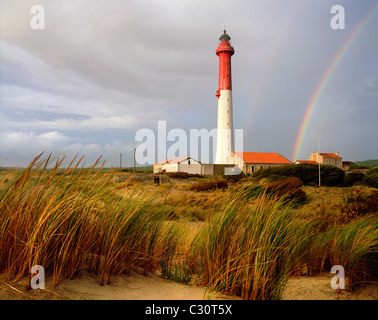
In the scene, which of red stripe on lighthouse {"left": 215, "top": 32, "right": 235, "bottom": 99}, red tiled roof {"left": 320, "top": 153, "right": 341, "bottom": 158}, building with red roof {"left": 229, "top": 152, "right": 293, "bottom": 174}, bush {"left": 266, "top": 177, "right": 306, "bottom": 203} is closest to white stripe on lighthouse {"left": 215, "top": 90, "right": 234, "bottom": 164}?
red stripe on lighthouse {"left": 215, "top": 32, "right": 235, "bottom": 99}

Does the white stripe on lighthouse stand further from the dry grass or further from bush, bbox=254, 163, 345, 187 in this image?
the dry grass

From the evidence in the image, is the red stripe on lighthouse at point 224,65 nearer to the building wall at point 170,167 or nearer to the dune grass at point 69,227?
the building wall at point 170,167

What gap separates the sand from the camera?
2.56 m

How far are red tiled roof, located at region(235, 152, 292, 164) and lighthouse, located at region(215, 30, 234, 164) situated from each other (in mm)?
2977

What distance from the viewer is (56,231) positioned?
2.89 meters

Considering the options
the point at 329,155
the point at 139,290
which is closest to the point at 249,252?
the point at 139,290

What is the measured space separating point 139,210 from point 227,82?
3596cm

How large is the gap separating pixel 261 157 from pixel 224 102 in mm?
11709

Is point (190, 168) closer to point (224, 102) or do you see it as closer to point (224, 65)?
point (224, 102)

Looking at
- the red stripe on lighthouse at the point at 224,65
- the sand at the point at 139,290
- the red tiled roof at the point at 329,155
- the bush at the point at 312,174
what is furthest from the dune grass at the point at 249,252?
the red tiled roof at the point at 329,155

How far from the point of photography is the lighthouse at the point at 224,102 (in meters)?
37.2

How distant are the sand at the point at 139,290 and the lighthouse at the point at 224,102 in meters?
35.0
